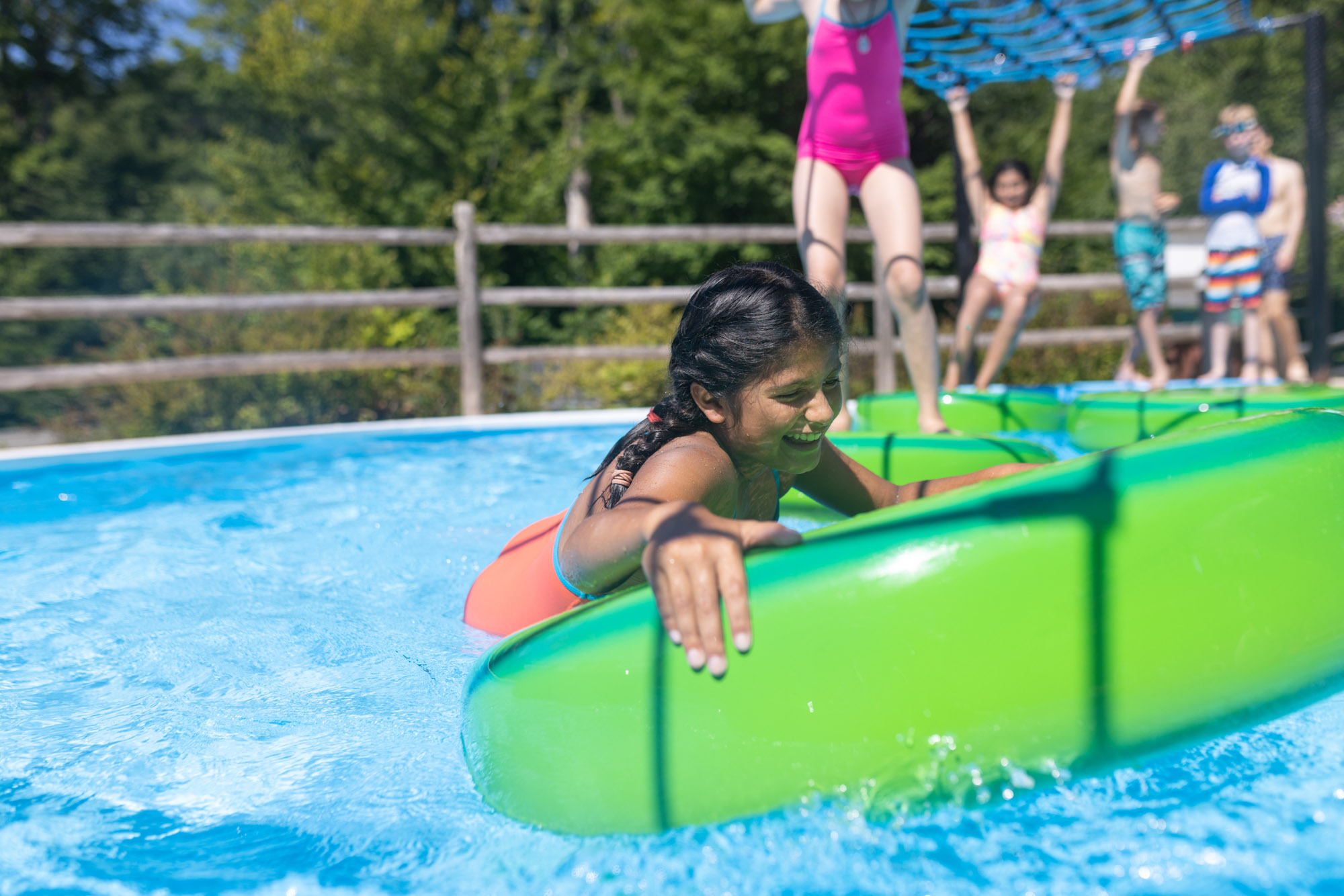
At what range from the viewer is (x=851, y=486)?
2.03 m

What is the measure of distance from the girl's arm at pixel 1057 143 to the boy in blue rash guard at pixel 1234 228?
909mm

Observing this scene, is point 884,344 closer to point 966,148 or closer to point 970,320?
point 970,320

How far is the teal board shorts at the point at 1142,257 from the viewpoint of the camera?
229 inches

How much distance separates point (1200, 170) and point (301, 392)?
19780 millimetres

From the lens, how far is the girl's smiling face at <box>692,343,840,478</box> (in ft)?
4.74

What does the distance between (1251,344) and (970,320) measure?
2.04 m

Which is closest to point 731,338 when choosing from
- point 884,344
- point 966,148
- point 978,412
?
point 978,412

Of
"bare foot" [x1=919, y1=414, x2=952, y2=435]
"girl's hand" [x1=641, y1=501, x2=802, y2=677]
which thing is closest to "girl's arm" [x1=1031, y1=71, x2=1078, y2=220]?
"bare foot" [x1=919, y1=414, x2=952, y2=435]

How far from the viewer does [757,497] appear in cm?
176

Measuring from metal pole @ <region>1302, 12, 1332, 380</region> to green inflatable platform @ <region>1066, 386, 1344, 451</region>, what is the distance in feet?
10.5

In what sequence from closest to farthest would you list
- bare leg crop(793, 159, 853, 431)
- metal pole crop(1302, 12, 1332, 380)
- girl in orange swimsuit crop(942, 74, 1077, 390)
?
bare leg crop(793, 159, 853, 431), girl in orange swimsuit crop(942, 74, 1077, 390), metal pole crop(1302, 12, 1332, 380)

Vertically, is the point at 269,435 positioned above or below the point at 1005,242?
below

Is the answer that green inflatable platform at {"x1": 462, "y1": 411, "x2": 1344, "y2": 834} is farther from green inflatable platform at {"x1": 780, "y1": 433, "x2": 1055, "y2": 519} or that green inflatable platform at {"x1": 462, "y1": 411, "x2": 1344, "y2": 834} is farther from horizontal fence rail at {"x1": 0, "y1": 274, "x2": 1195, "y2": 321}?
horizontal fence rail at {"x1": 0, "y1": 274, "x2": 1195, "y2": 321}

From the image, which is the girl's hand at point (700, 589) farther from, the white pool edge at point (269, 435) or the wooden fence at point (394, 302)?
the wooden fence at point (394, 302)
